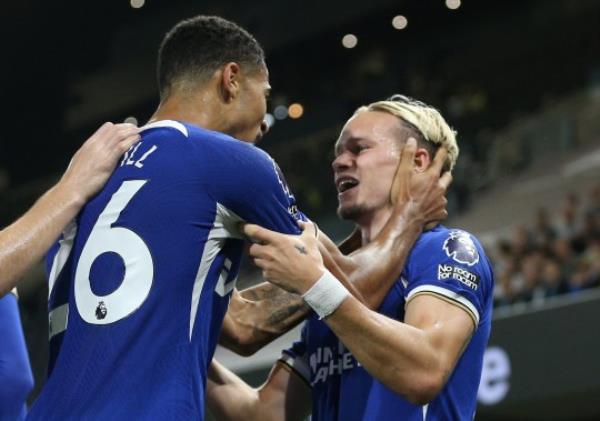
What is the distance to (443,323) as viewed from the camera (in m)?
3.54

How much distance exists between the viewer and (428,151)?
4.32 meters

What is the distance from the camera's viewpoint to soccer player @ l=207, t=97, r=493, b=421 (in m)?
3.34

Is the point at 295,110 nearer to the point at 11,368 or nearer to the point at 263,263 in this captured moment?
the point at 11,368

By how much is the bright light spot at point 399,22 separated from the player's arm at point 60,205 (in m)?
19.7

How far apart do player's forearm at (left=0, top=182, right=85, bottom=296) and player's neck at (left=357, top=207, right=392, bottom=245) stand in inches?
53.1

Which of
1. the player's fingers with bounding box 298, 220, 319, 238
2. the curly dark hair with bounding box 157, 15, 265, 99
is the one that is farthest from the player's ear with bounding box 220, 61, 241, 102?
the player's fingers with bounding box 298, 220, 319, 238

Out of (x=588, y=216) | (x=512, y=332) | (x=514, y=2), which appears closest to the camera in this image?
(x=512, y=332)

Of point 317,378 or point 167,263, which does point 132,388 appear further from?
point 317,378

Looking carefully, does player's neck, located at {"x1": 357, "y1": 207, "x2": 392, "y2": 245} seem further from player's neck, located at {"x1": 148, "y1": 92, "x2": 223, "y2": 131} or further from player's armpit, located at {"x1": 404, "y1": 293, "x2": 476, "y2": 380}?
player's neck, located at {"x1": 148, "y1": 92, "x2": 223, "y2": 131}

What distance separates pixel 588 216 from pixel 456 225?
3.85m

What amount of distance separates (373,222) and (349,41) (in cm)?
1956

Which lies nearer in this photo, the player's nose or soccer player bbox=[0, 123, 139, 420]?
soccer player bbox=[0, 123, 139, 420]

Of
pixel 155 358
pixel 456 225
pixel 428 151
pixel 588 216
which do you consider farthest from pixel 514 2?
pixel 155 358

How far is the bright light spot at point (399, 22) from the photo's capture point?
74.4 ft
